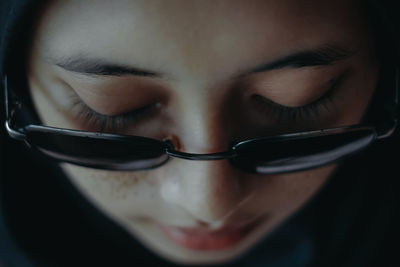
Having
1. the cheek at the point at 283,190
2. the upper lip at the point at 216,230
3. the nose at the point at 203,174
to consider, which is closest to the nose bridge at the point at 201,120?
the nose at the point at 203,174

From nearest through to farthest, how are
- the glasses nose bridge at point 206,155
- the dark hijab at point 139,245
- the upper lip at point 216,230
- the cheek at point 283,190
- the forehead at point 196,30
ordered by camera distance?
the forehead at point 196,30, the glasses nose bridge at point 206,155, the cheek at point 283,190, the upper lip at point 216,230, the dark hijab at point 139,245

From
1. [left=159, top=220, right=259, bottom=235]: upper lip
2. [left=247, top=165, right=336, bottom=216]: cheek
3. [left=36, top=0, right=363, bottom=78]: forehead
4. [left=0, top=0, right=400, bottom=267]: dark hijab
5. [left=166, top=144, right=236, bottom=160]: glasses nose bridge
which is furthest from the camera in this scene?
[left=0, top=0, right=400, bottom=267]: dark hijab

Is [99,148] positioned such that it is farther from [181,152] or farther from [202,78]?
[202,78]

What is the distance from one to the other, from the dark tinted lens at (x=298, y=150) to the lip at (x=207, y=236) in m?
0.25

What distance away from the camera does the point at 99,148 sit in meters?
0.74

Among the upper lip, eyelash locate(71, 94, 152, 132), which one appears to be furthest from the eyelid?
the upper lip

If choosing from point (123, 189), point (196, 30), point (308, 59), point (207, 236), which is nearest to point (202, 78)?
point (196, 30)

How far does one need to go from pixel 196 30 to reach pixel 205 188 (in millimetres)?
306

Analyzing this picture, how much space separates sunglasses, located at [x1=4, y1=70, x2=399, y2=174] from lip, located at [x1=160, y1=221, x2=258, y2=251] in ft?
0.87

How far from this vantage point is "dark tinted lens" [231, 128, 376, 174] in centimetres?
71

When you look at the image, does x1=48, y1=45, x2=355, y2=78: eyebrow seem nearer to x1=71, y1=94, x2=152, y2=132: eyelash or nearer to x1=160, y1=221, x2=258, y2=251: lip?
x1=71, y1=94, x2=152, y2=132: eyelash

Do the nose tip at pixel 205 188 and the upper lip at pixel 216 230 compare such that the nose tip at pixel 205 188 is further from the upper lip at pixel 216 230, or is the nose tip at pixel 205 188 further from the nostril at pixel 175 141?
the upper lip at pixel 216 230

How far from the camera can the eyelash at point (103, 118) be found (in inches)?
27.6

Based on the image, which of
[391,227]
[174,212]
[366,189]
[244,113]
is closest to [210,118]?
[244,113]
